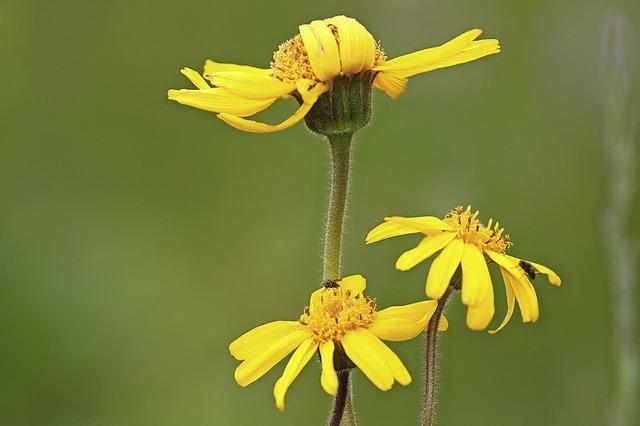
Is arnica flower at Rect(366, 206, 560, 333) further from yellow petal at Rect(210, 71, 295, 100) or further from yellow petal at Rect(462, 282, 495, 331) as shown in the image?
yellow petal at Rect(210, 71, 295, 100)

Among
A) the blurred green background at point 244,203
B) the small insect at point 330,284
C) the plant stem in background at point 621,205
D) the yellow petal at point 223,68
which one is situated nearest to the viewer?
the small insect at point 330,284

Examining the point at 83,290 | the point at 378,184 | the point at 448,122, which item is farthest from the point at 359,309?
the point at 448,122

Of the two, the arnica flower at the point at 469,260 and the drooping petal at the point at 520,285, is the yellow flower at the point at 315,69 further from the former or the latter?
the drooping petal at the point at 520,285

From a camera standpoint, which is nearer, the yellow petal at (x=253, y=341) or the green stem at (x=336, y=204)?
the yellow petal at (x=253, y=341)

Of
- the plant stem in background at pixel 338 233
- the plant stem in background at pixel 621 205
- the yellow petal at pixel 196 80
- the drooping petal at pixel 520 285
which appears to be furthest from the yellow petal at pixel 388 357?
the plant stem in background at pixel 621 205

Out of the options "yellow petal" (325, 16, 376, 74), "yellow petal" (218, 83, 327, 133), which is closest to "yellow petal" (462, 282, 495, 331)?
"yellow petal" (218, 83, 327, 133)

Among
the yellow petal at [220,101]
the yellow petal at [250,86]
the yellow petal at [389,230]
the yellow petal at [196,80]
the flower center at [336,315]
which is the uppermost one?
the yellow petal at [196,80]
